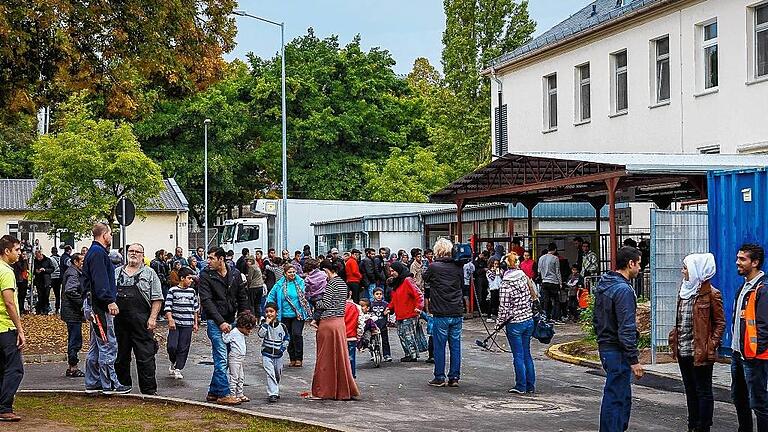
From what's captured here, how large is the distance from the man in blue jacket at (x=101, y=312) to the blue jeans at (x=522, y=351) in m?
4.71

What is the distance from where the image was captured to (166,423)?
11.1 m

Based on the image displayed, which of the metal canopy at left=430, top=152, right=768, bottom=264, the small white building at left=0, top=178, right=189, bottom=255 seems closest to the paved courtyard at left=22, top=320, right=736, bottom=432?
the metal canopy at left=430, top=152, right=768, bottom=264

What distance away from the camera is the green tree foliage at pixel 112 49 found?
1830 cm

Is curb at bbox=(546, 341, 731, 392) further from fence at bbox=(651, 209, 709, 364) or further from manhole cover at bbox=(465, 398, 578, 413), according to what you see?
manhole cover at bbox=(465, 398, 578, 413)

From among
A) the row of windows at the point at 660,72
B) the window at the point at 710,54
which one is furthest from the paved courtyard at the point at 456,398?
the window at the point at 710,54

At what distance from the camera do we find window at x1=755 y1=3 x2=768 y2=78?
82.9 ft

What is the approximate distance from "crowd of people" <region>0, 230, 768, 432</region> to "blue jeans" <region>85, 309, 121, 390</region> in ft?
0.05

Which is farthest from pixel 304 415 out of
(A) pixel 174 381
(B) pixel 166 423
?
(A) pixel 174 381

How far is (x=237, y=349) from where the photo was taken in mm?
12664

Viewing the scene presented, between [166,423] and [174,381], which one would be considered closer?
[166,423]

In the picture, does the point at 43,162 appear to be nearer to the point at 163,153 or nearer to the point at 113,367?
the point at 163,153

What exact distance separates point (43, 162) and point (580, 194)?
2493cm

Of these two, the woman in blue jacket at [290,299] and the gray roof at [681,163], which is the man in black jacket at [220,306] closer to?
the woman in blue jacket at [290,299]

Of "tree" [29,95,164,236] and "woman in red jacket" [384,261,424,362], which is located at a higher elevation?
"tree" [29,95,164,236]
